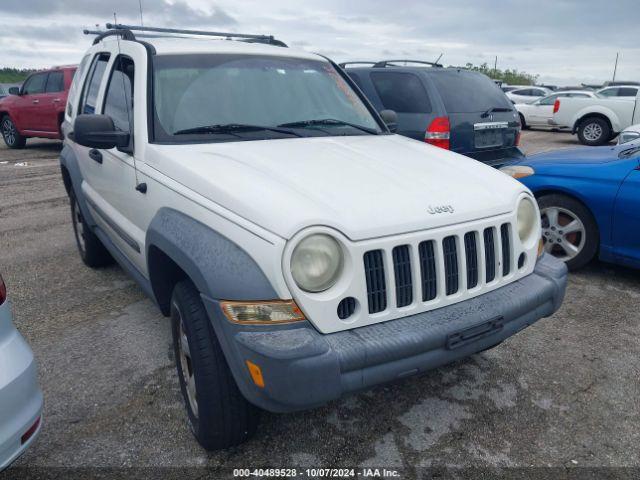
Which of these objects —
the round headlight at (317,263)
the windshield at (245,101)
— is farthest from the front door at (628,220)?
the round headlight at (317,263)

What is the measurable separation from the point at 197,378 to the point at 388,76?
5.36 metres

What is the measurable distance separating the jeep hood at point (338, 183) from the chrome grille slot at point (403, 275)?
9 cm

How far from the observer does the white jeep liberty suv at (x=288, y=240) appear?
204 cm

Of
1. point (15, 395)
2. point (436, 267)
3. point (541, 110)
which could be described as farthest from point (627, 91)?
point (15, 395)

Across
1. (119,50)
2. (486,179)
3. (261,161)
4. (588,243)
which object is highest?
(119,50)

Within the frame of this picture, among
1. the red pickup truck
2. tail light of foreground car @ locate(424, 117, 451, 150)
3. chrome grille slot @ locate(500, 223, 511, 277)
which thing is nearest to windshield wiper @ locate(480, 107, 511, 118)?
tail light of foreground car @ locate(424, 117, 451, 150)

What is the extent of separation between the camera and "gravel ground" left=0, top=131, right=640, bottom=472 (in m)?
2.50

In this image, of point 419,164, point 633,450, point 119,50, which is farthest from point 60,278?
point 633,450

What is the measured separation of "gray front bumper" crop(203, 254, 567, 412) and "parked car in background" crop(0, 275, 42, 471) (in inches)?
27.2

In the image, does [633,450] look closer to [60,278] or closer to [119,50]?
[119,50]

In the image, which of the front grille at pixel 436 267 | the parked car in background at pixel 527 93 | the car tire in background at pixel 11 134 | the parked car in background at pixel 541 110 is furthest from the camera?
the parked car in background at pixel 527 93

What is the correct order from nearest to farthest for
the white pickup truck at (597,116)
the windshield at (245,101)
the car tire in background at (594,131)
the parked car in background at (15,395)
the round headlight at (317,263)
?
1. the parked car in background at (15,395)
2. the round headlight at (317,263)
3. the windshield at (245,101)
4. the white pickup truck at (597,116)
5. the car tire in background at (594,131)

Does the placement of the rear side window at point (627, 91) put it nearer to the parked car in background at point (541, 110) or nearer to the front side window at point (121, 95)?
the parked car in background at point (541, 110)

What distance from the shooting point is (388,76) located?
6734mm
